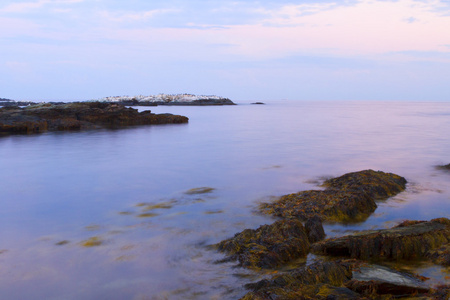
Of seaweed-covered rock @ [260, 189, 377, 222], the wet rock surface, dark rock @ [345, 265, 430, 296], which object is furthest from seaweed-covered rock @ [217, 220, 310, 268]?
the wet rock surface

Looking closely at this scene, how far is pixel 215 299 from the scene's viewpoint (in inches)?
158

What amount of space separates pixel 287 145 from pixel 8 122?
1748cm

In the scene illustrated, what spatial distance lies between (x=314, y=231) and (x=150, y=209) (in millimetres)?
3458

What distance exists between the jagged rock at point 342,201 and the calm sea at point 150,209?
0.91 feet

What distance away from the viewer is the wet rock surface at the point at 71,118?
24.1 metres

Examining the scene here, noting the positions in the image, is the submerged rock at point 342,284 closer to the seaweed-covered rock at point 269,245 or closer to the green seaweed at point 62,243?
the seaweed-covered rock at point 269,245

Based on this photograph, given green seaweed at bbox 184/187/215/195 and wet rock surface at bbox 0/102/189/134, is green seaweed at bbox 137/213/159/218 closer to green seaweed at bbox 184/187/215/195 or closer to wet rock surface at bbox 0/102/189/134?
green seaweed at bbox 184/187/215/195

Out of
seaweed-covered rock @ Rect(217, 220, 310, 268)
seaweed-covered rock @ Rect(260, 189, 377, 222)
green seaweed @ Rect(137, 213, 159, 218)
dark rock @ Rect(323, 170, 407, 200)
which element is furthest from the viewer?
dark rock @ Rect(323, 170, 407, 200)

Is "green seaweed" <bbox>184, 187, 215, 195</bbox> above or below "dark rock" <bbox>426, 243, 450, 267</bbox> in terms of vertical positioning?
below

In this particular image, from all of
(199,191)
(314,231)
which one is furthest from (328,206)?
(199,191)

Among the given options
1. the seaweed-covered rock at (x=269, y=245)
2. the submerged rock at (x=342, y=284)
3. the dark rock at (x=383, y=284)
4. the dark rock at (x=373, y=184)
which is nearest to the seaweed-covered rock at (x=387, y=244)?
the seaweed-covered rock at (x=269, y=245)

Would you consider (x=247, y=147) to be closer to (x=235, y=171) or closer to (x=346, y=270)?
(x=235, y=171)

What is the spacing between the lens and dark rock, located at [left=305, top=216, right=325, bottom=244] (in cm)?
545

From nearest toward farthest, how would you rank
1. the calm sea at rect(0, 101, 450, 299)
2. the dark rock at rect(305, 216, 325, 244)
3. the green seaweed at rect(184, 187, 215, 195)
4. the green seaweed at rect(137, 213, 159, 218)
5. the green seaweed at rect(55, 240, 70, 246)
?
1. the calm sea at rect(0, 101, 450, 299)
2. the dark rock at rect(305, 216, 325, 244)
3. the green seaweed at rect(55, 240, 70, 246)
4. the green seaweed at rect(137, 213, 159, 218)
5. the green seaweed at rect(184, 187, 215, 195)
